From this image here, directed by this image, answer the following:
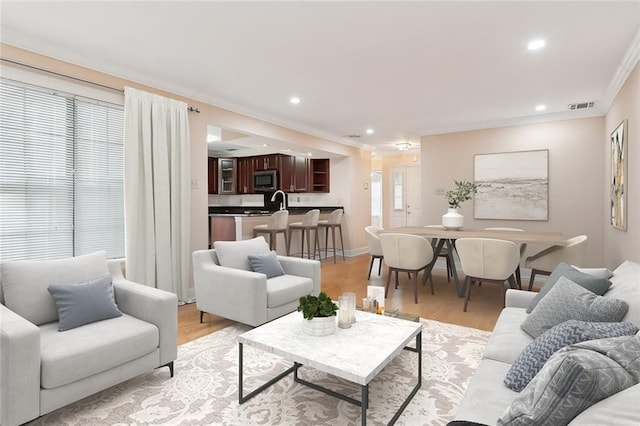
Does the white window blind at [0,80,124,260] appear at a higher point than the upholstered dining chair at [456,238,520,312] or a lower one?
higher

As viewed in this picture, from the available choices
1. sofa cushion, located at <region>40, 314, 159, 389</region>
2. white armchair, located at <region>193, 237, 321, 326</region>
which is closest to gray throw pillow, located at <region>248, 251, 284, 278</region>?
white armchair, located at <region>193, 237, 321, 326</region>

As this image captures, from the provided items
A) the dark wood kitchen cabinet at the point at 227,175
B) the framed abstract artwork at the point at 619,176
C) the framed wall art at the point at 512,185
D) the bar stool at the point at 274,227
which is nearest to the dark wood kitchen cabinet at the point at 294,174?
the dark wood kitchen cabinet at the point at 227,175

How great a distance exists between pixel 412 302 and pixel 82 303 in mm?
3311

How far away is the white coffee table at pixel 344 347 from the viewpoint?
5.78 feet

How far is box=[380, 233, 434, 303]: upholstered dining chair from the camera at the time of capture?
424 centimetres

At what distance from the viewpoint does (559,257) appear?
13.4 feet

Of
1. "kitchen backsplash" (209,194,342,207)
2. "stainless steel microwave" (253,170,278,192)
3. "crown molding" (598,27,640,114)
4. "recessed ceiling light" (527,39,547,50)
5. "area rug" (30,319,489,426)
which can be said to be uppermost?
"recessed ceiling light" (527,39,547,50)

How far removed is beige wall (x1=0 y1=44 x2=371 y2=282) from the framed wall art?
2651mm

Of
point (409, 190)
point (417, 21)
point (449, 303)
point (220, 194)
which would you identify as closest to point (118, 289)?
point (417, 21)

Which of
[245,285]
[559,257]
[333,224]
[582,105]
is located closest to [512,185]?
[582,105]

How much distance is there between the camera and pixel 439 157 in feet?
20.9

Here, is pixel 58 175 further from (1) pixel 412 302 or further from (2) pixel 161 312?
(1) pixel 412 302

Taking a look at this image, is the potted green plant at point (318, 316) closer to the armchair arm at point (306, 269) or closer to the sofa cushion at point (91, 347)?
A: the sofa cushion at point (91, 347)

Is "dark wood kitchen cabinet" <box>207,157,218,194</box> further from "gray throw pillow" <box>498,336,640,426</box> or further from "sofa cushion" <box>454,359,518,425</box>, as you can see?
"gray throw pillow" <box>498,336,640,426</box>
